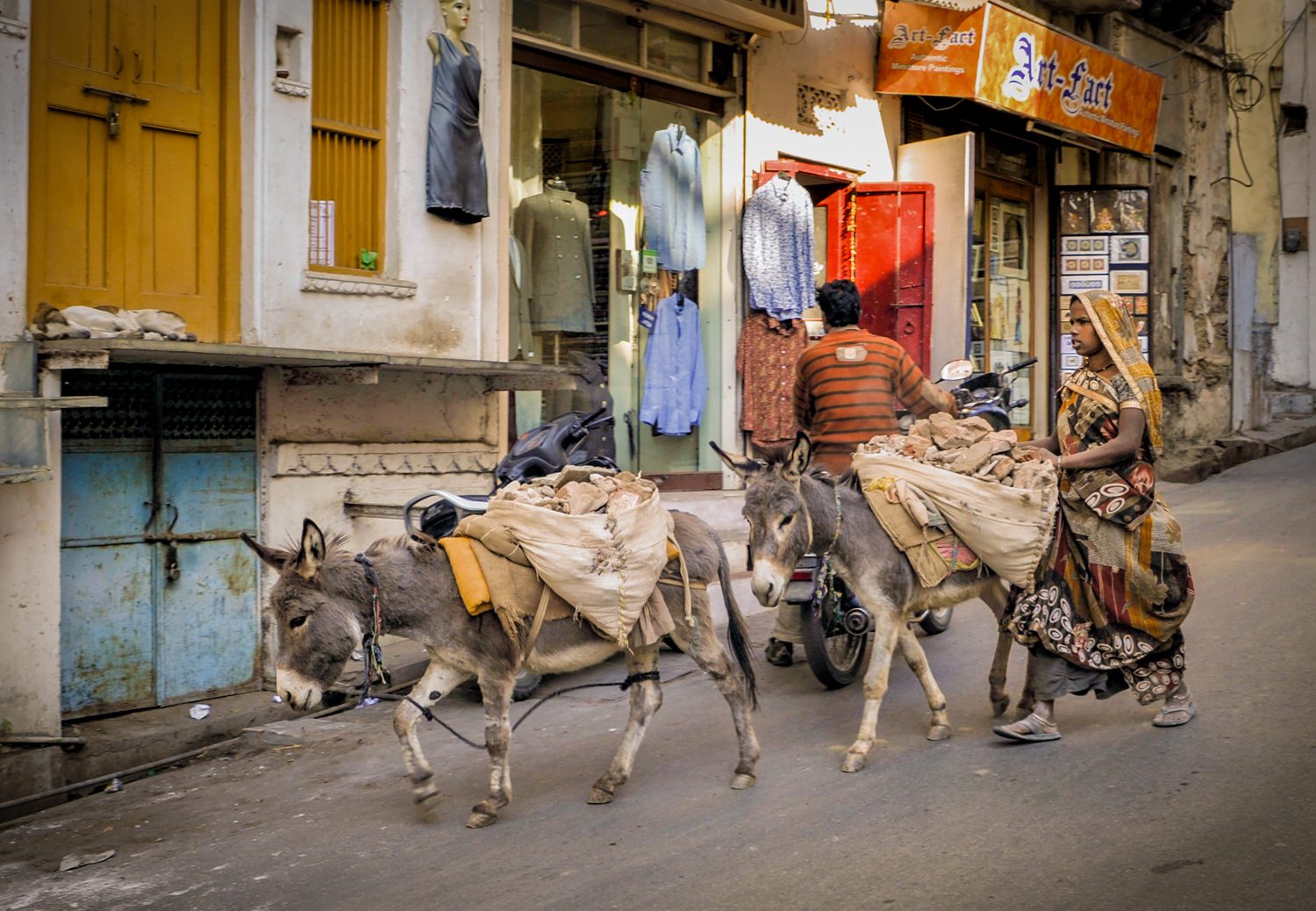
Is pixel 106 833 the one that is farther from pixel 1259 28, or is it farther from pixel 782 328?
pixel 1259 28

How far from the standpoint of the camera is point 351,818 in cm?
501

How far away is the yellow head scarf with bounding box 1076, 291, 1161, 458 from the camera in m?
5.29

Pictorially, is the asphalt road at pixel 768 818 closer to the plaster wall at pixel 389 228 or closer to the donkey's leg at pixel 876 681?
the donkey's leg at pixel 876 681

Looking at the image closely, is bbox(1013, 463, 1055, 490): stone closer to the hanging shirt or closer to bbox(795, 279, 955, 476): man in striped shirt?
bbox(795, 279, 955, 476): man in striped shirt

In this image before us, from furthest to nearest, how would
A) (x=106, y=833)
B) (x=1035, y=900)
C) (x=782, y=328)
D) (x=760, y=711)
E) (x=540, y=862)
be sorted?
(x=782, y=328)
(x=760, y=711)
(x=106, y=833)
(x=540, y=862)
(x=1035, y=900)

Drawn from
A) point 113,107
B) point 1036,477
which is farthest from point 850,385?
point 113,107

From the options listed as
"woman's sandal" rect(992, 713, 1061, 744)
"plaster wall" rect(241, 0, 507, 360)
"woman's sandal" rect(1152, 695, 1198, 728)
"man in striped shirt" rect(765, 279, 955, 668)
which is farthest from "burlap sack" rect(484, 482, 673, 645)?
"plaster wall" rect(241, 0, 507, 360)

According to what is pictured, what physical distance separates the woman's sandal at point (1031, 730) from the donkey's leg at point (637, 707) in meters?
1.50

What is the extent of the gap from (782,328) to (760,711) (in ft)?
18.7

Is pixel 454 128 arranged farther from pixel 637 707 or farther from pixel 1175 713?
pixel 1175 713

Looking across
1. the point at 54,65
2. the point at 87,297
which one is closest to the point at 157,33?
the point at 54,65

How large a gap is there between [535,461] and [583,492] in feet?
6.53

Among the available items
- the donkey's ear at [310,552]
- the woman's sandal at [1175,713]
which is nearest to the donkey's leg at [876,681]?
the woman's sandal at [1175,713]

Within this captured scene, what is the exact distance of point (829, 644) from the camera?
21.1 ft
